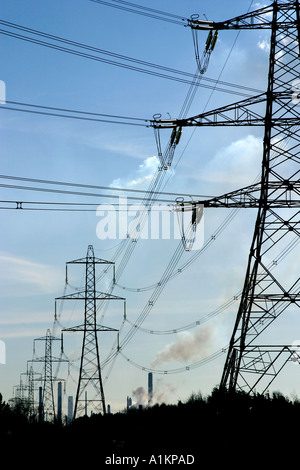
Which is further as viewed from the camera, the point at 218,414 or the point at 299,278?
the point at 218,414

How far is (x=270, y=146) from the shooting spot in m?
35.0

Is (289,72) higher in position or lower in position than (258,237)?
higher

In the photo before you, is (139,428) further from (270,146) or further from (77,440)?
(270,146)

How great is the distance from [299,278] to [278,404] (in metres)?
7.77

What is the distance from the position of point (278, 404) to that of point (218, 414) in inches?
128

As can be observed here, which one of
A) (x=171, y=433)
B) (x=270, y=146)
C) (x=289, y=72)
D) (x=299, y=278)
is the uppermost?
(x=289, y=72)
